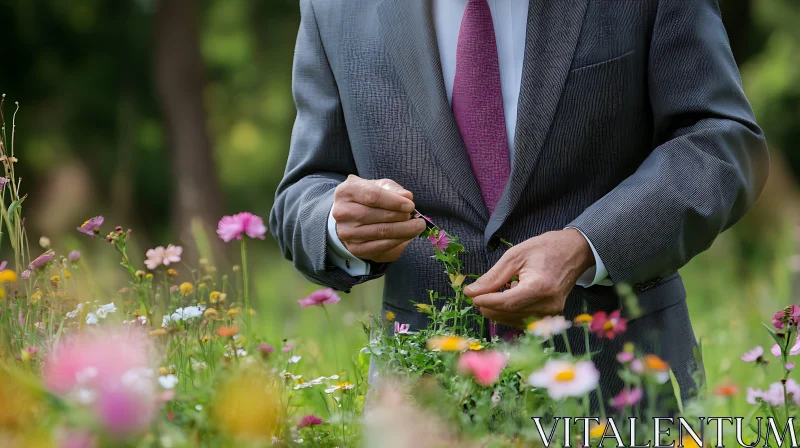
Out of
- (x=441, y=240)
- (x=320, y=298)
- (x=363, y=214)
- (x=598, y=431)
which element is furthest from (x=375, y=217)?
(x=598, y=431)

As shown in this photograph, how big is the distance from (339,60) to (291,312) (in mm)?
3695

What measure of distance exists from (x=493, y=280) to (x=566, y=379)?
20.5 inches

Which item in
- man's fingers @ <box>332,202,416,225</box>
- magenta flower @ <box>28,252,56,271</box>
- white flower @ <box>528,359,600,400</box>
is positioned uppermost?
magenta flower @ <box>28,252,56,271</box>

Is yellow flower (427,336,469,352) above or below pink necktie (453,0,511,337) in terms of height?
below

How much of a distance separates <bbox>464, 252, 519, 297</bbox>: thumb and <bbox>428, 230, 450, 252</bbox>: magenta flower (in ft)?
0.29

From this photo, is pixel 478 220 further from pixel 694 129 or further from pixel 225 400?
pixel 225 400

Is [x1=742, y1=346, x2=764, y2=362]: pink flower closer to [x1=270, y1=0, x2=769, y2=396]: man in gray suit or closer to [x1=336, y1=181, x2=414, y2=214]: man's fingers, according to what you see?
[x1=270, y1=0, x2=769, y2=396]: man in gray suit

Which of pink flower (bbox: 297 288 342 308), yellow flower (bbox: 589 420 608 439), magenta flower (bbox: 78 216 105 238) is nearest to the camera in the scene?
yellow flower (bbox: 589 420 608 439)

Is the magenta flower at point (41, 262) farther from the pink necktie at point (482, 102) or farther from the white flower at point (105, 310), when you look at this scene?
the pink necktie at point (482, 102)

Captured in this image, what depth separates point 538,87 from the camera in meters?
1.73

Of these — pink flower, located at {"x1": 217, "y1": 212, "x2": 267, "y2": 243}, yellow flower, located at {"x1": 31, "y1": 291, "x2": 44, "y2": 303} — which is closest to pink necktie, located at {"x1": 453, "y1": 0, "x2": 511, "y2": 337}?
pink flower, located at {"x1": 217, "y1": 212, "x2": 267, "y2": 243}

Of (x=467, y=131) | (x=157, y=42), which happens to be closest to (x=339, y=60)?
(x=467, y=131)

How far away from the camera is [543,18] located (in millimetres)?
1751

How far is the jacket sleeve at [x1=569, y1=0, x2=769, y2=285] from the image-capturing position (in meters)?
1.56
